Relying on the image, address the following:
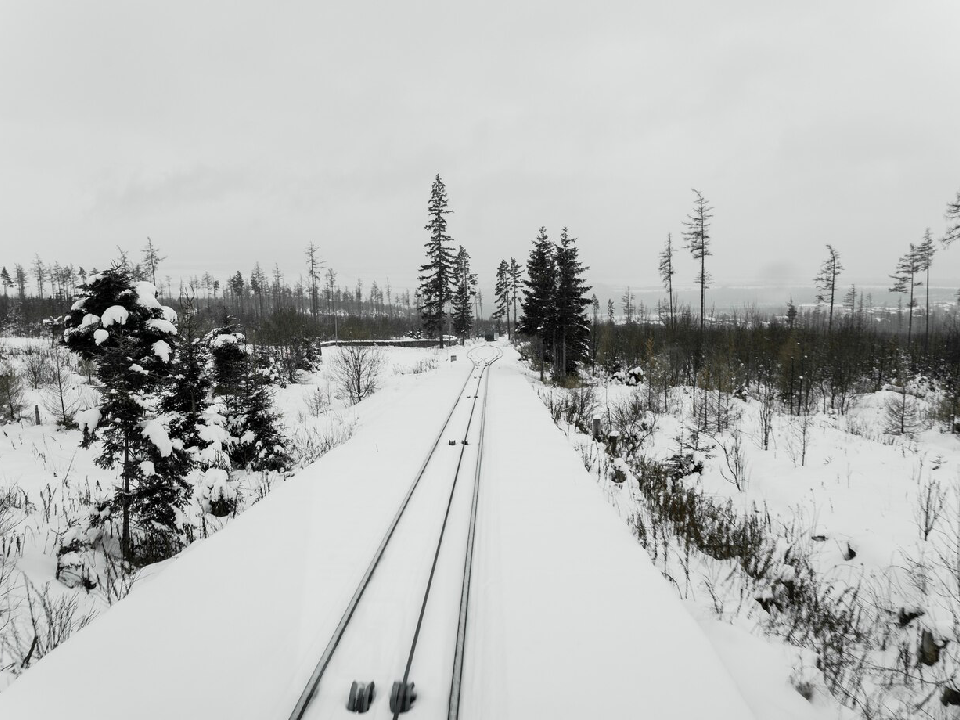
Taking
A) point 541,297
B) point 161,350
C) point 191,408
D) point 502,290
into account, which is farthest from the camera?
point 502,290

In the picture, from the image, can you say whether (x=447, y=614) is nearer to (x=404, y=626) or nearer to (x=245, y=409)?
(x=404, y=626)

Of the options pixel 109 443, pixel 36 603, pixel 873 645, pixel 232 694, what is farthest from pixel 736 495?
pixel 109 443

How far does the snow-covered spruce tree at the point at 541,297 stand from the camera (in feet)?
99.3

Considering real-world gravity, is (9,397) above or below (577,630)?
below

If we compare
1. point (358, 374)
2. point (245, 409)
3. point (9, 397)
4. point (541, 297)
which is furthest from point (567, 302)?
point (9, 397)

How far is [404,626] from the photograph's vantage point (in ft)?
12.8

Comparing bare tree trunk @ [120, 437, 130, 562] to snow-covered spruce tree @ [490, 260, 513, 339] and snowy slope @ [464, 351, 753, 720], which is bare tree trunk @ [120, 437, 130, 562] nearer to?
snowy slope @ [464, 351, 753, 720]

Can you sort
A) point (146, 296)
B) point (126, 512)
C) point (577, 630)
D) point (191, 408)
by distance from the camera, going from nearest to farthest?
point (577, 630)
point (126, 512)
point (146, 296)
point (191, 408)

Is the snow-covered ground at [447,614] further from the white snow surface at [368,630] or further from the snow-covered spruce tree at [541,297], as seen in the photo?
the snow-covered spruce tree at [541,297]

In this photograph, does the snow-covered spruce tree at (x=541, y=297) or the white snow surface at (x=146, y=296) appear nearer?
the white snow surface at (x=146, y=296)

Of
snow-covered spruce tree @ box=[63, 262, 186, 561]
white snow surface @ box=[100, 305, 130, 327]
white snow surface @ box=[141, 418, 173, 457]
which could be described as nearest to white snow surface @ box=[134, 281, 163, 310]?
snow-covered spruce tree @ box=[63, 262, 186, 561]

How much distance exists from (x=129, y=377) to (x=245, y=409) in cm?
433

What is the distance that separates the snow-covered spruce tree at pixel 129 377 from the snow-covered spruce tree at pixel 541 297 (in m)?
24.4

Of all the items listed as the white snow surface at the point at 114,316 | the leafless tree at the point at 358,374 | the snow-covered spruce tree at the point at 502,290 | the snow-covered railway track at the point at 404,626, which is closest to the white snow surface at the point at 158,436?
the white snow surface at the point at 114,316
